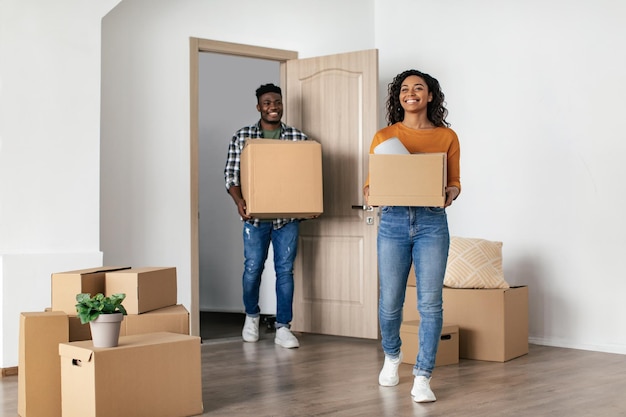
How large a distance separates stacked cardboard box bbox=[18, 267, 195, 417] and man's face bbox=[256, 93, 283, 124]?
5.16 feet

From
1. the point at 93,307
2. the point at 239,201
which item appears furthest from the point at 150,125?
the point at 93,307

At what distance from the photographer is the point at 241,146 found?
4539 millimetres

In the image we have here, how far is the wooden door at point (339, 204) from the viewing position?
4.72 m

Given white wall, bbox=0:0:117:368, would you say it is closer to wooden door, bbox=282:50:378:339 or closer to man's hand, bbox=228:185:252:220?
man's hand, bbox=228:185:252:220

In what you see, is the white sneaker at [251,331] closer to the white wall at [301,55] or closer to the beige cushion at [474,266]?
the white wall at [301,55]

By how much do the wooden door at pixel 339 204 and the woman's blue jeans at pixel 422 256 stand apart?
5.09ft

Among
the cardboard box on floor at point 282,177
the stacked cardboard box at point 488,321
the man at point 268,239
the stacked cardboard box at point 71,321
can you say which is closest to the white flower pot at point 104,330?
the stacked cardboard box at point 71,321

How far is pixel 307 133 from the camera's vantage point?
494 centimetres

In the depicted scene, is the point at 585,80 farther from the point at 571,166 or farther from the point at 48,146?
the point at 48,146

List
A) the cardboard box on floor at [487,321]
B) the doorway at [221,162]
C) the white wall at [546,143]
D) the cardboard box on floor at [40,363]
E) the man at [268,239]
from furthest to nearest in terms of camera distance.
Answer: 1. the doorway at [221,162]
2. the man at [268,239]
3. the white wall at [546,143]
4. the cardboard box on floor at [487,321]
5. the cardboard box on floor at [40,363]

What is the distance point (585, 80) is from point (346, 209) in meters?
1.58

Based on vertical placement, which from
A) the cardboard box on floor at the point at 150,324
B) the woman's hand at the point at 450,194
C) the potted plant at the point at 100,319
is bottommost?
the cardboard box on floor at the point at 150,324

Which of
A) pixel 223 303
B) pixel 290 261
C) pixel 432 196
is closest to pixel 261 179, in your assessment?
pixel 290 261

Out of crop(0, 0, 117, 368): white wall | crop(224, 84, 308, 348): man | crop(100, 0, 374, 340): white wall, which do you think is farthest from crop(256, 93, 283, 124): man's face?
crop(0, 0, 117, 368): white wall
